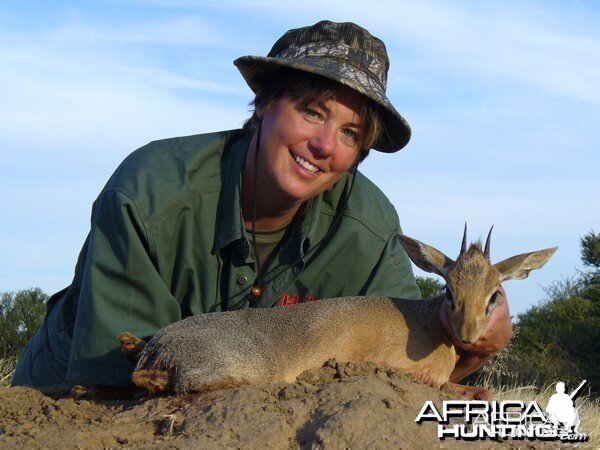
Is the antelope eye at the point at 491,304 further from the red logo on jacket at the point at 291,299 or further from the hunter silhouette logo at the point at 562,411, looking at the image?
the red logo on jacket at the point at 291,299

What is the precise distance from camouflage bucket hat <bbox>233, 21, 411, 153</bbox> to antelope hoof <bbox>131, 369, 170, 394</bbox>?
2.57 m

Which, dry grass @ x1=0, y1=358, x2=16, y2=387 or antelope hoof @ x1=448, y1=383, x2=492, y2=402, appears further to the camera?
dry grass @ x1=0, y1=358, x2=16, y2=387

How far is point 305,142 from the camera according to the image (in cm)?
727

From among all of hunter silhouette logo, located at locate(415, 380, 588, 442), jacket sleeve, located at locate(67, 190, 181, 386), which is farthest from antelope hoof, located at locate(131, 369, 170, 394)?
hunter silhouette logo, located at locate(415, 380, 588, 442)

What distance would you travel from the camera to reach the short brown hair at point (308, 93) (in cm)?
727

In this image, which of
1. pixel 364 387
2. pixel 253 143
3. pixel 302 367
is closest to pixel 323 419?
pixel 364 387

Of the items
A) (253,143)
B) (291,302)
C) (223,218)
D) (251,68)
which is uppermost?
(251,68)

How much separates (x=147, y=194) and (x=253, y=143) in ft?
3.56

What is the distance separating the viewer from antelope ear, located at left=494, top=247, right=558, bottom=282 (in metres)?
7.14

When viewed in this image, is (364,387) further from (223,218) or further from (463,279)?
(223,218)

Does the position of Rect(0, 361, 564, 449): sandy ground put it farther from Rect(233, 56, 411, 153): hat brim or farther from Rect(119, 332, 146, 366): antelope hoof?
Rect(233, 56, 411, 153): hat brim

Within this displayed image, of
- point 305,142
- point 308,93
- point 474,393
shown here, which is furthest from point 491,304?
point 308,93

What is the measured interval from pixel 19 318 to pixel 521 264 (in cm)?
1314

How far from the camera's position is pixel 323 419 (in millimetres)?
5160
